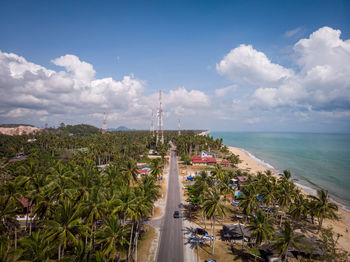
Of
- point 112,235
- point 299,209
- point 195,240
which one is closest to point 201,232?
point 195,240

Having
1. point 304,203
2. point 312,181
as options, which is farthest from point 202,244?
point 312,181

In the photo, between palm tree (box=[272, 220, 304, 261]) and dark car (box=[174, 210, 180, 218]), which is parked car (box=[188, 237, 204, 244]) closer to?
dark car (box=[174, 210, 180, 218])

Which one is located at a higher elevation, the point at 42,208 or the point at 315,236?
the point at 42,208

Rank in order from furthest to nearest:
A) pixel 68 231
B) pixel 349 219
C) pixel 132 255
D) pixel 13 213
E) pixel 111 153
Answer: pixel 111 153 < pixel 349 219 < pixel 132 255 < pixel 13 213 < pixel 68 231

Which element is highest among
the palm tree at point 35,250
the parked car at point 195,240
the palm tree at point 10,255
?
the palm tree at point 10,255

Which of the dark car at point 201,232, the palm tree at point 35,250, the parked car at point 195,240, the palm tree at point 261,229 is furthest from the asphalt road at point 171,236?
the palm tree at point 35,250

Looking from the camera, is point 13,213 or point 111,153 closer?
point 13,213

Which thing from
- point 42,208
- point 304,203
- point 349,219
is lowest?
point 349,219

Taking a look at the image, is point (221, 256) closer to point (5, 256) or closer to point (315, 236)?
point (315, 236)

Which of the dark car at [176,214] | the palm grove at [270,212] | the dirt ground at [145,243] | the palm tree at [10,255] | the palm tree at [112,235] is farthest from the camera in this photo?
the dark car at [176,214]

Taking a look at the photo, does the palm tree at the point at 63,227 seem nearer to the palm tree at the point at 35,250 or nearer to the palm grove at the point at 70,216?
the palm grove at the point at 70,216

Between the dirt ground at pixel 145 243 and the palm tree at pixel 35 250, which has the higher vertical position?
the palm tree at pixel 35 250
